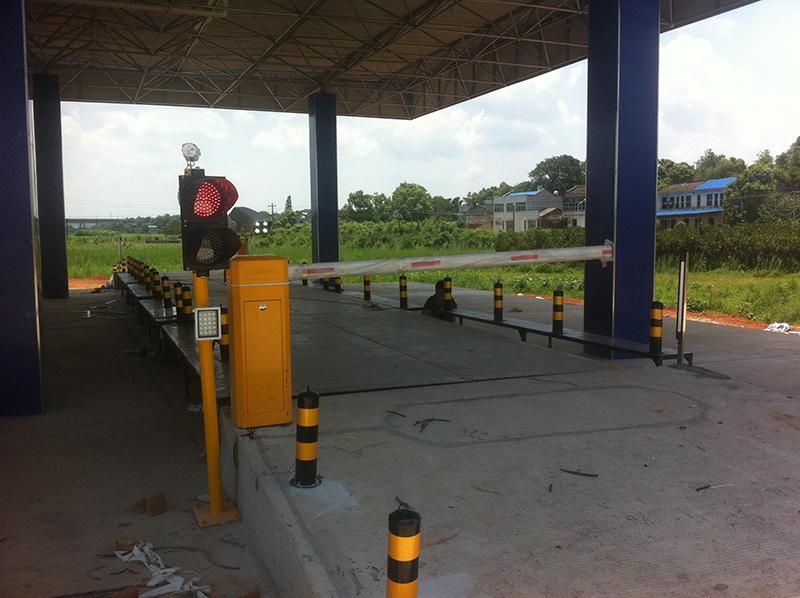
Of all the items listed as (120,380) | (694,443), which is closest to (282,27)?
(120,380)

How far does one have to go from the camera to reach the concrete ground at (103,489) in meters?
4.12

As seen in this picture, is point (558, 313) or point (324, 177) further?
point (324, 177)

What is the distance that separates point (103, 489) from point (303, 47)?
15.6 meters

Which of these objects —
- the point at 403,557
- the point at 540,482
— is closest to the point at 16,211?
the point at 540,482

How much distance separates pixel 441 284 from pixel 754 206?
34.6 metres

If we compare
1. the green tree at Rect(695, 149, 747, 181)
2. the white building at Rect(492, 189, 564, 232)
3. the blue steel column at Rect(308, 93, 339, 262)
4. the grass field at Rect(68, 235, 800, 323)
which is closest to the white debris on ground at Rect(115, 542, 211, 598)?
the grass field at Rect(68, 235, 800, 323)

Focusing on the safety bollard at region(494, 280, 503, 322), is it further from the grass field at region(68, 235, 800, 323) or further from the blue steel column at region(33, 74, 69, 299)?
the blue steel column at region(33, 74, 69, 299)

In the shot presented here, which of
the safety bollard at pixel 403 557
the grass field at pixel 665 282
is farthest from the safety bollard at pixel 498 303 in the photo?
the safety bollard at pixel 403 557

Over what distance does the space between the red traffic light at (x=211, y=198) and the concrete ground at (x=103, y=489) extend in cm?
227

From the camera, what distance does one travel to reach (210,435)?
4.73 metres

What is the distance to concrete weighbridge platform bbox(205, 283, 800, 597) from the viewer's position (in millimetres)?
3246

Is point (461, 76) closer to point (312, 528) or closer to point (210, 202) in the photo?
point (210, 202)

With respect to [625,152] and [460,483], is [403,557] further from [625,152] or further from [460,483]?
[625,152]

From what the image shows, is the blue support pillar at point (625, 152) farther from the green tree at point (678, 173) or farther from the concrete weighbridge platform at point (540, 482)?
the green tree at point (678, 173)
